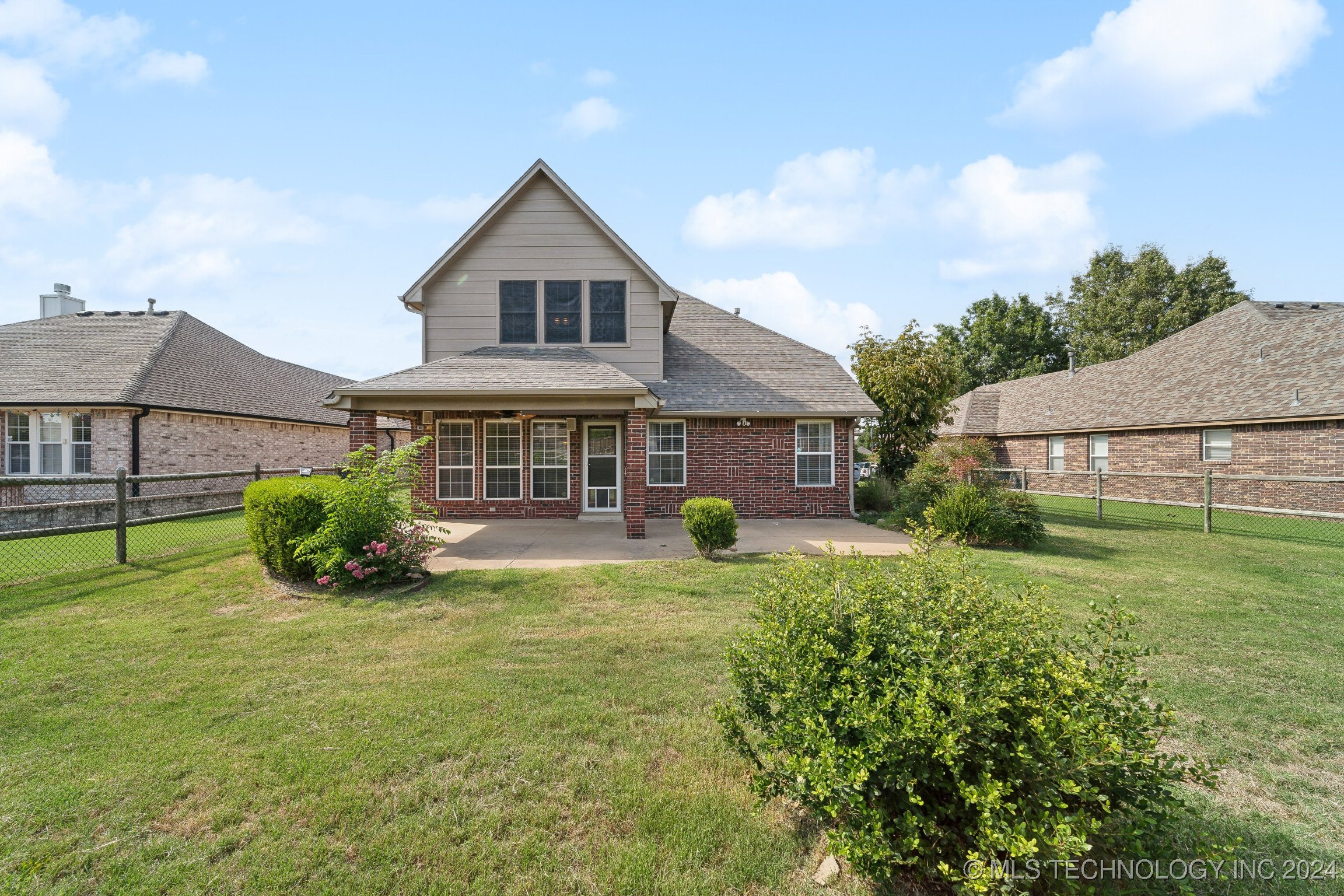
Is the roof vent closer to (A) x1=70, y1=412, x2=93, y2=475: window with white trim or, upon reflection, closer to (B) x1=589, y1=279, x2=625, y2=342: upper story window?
(A) x1=70, y1=412, x2=93, y2=475: window with white trim

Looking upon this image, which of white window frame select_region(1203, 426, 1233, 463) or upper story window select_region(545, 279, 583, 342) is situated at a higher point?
upper story window select_region(545, 279, 583, 342)

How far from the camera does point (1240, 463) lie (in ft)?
50.5

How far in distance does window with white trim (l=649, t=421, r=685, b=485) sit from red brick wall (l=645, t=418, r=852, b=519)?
0.13 meters

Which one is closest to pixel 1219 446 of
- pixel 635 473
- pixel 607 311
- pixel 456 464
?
pixel 635 473

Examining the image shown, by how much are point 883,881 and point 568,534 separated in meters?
9.43

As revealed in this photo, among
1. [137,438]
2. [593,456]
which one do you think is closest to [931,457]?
[593,456]

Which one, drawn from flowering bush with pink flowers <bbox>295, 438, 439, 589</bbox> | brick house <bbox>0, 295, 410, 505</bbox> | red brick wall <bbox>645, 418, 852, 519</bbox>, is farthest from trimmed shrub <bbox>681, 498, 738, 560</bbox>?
brick house <bbox>0, 295, 410, 505</bbox>

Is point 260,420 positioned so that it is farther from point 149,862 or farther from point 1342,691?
point 1342,691

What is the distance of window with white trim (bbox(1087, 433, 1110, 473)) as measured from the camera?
782 inches

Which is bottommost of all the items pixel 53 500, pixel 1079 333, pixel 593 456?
pixel 53 500

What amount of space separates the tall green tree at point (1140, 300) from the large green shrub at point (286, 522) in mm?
42028

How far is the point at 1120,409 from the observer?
19.8 m

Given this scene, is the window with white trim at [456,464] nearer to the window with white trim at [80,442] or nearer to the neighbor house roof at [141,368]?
the neighbor house roof at [141,368]

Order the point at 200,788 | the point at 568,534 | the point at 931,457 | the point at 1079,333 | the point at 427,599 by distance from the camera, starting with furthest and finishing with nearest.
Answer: the point at 1079,333, the point at 931,457, the point at 568,534, the point at 427,599, the point at 200,788
